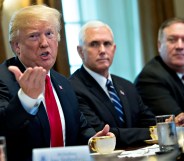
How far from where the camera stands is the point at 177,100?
407 cm

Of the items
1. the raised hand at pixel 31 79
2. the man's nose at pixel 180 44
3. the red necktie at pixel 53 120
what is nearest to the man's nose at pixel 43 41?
the red necktie at pixel 53 120

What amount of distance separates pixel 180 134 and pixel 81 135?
2.30 feet

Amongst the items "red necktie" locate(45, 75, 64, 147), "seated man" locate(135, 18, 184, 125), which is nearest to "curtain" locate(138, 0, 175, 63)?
"seated man" locate(135, 18, 184, 125)

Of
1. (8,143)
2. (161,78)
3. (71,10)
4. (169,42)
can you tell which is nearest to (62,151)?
(8,143)

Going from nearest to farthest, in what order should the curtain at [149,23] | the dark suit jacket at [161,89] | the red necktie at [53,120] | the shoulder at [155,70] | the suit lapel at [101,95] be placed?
the red necktie at [53,120]
the suit lapel at [101,95]
the dark suit jacket at [161,89]
the shoulder at [155,70]
the curtain at [149,23]

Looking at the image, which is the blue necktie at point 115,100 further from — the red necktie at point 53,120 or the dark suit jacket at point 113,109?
the red necktie at point 53,120

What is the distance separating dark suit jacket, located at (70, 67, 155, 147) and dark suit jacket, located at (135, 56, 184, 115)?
0.25 meters

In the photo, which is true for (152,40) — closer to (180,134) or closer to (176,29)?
(176,29)

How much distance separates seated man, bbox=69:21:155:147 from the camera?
3.20 m

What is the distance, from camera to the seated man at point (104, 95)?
10.5 feet

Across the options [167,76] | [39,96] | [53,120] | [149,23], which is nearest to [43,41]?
[53,120]

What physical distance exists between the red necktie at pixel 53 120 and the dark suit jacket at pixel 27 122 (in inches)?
2.1

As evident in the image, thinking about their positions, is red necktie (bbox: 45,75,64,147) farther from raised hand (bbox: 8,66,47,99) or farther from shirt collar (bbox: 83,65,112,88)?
shirt collar (bbox: 83,65,112,88)

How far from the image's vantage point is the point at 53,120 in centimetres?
259
